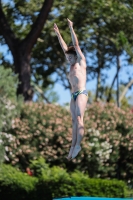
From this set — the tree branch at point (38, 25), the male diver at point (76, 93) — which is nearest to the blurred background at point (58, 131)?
the tree branch at point (38, 25)

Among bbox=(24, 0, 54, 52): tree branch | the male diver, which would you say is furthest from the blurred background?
the male diver

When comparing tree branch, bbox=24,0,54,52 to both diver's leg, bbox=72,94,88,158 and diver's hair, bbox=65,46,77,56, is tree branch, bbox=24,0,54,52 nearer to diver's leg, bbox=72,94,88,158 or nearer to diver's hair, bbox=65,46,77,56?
diver's hair, bbox=65,46,77,56

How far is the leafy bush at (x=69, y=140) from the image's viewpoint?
66.3 ft

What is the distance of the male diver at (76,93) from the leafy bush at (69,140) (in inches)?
417

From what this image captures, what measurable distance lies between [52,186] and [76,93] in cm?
772

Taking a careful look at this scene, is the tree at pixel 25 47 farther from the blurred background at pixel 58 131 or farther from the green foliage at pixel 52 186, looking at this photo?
the green foliage at pixel 52 186

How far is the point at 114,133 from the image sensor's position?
21.3m

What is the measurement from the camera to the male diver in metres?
9.08

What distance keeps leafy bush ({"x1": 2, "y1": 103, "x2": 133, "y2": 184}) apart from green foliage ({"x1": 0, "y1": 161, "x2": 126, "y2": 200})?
7.15 feet

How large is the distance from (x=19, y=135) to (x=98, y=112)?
305 centimetres

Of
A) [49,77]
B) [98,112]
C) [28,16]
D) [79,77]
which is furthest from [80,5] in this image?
[79,77]

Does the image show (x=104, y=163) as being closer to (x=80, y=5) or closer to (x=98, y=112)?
(x=98, y=112)

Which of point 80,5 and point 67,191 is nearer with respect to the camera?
point 67,191

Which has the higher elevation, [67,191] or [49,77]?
[67,191]
